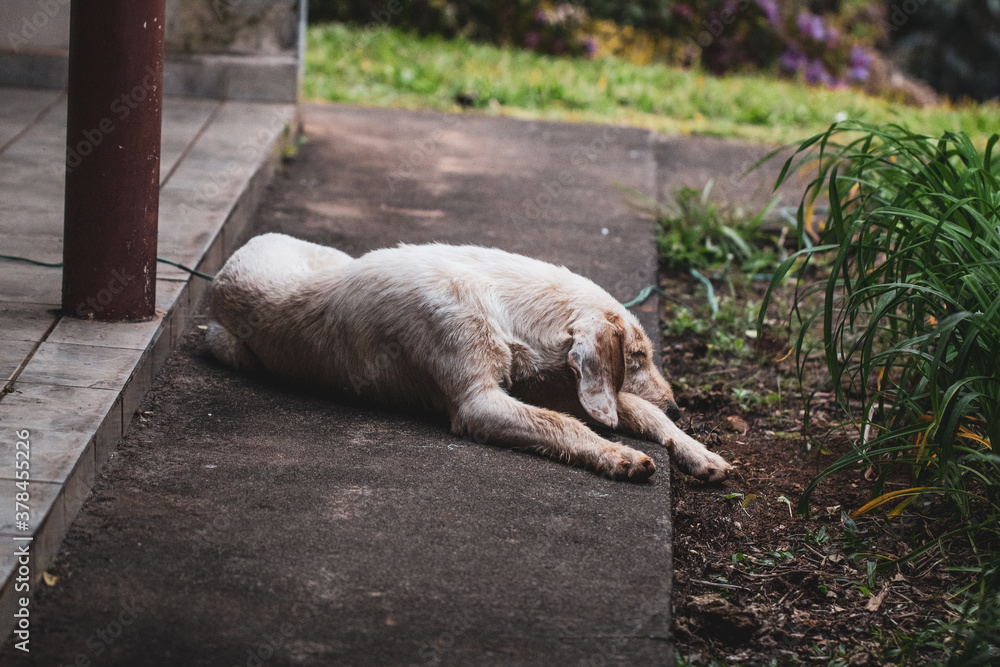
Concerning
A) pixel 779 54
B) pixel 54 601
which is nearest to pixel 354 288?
pixel 54 601

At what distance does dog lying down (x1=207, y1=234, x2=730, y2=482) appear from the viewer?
3430 millimetres

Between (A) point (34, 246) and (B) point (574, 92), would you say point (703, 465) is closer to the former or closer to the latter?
(A) point (34, 246)

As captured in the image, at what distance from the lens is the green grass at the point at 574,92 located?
28.9ft

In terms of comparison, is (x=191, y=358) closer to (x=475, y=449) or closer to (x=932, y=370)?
(x=475, y=449)

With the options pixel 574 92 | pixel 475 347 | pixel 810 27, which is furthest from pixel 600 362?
pixel 810 27

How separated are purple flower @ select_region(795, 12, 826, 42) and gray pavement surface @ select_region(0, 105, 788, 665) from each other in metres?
11.3

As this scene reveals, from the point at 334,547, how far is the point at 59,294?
1.93 metres

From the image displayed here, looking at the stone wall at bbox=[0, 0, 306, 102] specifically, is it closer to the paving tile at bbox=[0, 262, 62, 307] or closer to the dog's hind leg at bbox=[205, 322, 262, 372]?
the paving tile at bbox=[0, 262, 62, 307]

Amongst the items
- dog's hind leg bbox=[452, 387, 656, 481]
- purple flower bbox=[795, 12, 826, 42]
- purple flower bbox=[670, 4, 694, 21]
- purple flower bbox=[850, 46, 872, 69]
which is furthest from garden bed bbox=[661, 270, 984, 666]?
purple flower bbox=[850, 46, 872, 69]

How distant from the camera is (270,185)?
247 inches

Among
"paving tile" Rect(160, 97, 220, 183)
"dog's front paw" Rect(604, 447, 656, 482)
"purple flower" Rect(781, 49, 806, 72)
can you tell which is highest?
"purple flower" Rect(781, 49, 806, 72)

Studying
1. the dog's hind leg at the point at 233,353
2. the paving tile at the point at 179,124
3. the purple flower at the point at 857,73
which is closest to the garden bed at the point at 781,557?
the dog's hind leg at the point at 233,353

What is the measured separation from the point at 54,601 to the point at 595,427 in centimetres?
195

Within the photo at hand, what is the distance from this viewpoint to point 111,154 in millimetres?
3621
